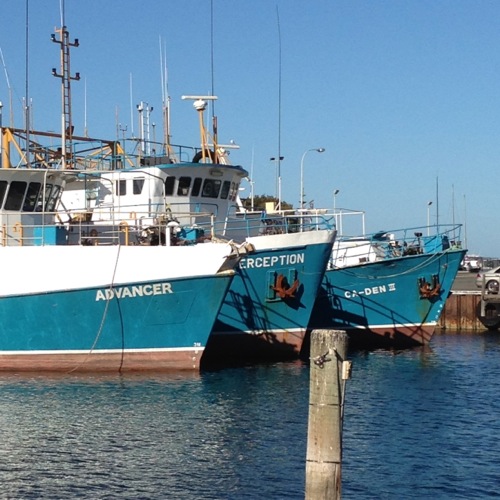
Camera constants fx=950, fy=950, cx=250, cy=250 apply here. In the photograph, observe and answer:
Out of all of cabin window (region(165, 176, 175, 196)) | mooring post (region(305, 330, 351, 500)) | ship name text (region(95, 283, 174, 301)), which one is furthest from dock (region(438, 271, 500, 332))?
mooring post (region(305, 330, 351, 500))

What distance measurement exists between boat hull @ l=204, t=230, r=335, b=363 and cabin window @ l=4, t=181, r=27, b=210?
600 centimetres

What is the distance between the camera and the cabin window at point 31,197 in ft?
81.7

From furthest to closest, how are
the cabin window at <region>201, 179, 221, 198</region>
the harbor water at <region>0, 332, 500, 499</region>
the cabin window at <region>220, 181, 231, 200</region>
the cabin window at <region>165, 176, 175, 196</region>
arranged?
the cabin window at <region>220, 181, 231, 200</region>, the cabin window at <region>201, 179, 221, 198</region>, the cabin window at <region>165, 176, 175, 196</region>, the harbor water at <region>0, 332, 500, 499</region>

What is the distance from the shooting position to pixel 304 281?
26.3 m

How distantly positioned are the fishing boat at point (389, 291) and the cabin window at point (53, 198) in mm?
9584

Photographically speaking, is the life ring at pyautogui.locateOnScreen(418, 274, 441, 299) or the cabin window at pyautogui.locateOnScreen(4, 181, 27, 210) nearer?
the cabin window at pyautogui.locateOnScreen(4, 181, 27, 210)

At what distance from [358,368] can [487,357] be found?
5.49m

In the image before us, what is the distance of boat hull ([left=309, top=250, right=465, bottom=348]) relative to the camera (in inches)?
1241

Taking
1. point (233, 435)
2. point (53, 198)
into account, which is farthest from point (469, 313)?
point (233, 435)

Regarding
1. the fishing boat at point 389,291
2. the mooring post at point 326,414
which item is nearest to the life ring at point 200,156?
the fishing boat at point 389,291

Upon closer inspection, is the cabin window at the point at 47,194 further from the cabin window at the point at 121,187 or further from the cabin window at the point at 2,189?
the cabin window at the point at 121,187

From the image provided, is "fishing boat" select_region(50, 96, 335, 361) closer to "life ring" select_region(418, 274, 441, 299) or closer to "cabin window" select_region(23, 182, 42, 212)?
"cabin window" select_region(23, 182, 42, 212)

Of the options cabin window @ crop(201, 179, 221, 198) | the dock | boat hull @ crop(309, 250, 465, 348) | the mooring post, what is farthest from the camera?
the dock

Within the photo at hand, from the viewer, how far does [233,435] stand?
667 inches
